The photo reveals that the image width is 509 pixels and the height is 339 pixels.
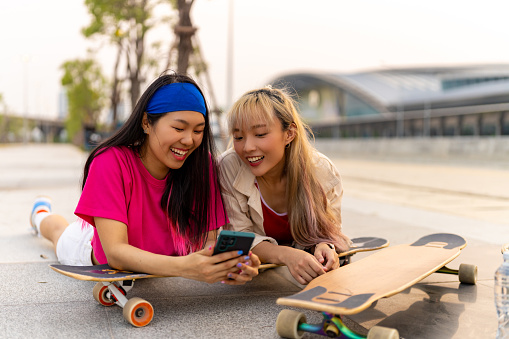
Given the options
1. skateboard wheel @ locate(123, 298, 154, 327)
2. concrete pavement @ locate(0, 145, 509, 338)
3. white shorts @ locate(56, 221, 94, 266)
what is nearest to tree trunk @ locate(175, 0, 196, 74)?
concrete pavement @ locate(0, 145, 509, 338)

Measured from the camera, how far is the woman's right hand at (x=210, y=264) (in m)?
2.39

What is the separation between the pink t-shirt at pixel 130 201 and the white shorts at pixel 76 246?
209mm

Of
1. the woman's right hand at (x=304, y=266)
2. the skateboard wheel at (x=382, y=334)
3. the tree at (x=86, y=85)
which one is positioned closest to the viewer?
the skateboard wheel at (x=382, y=334)

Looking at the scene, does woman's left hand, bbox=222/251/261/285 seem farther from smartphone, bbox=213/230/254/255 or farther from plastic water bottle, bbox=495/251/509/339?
plastic water bottle, bbox=495/251/509/339

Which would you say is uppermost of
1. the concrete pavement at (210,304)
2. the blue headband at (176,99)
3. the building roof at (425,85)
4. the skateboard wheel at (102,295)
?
the building roof at (425,85)

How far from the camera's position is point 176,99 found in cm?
271

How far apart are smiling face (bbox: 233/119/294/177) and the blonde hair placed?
1.2 inches

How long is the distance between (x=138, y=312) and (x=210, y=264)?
0.49 m

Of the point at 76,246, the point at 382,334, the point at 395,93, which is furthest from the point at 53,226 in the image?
the point at 395,93

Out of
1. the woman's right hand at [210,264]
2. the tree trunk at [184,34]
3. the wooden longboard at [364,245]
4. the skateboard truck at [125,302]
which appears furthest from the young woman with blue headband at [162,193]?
the tree trunk at [184,34]

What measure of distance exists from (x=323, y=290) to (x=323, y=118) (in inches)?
3321

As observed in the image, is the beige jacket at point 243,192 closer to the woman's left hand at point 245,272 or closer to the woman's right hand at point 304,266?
the woman's right hand at point 304,266

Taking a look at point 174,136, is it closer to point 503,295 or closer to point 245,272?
point 245,272

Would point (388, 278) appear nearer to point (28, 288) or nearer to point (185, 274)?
point (185, 274)
